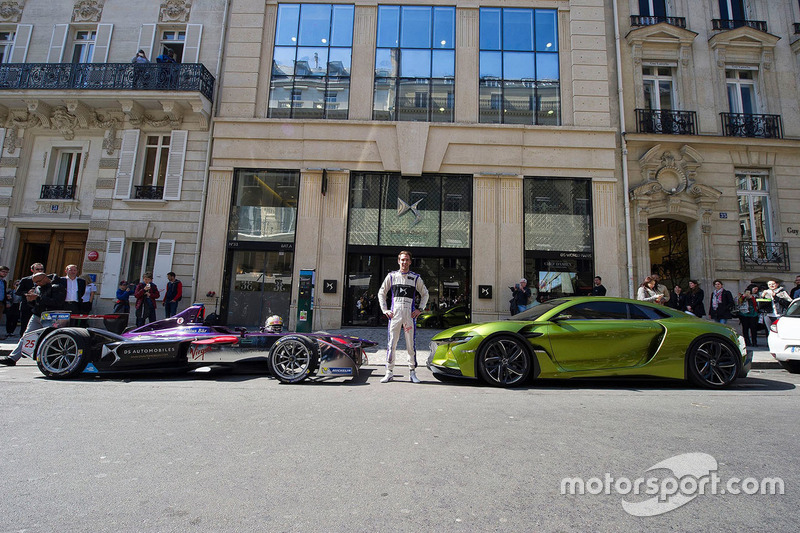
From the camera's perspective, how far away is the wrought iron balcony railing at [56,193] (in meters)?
13.9

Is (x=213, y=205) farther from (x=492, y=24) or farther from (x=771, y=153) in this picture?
(x=771, y=153)

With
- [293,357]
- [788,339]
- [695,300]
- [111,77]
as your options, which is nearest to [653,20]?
[695,300]

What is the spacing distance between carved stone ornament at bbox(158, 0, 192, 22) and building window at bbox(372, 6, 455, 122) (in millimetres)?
6813

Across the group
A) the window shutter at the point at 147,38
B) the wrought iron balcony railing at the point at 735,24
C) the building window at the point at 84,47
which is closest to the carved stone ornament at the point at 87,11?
the building window at the point at 84,47

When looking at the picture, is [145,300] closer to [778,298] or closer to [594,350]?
[594,350]

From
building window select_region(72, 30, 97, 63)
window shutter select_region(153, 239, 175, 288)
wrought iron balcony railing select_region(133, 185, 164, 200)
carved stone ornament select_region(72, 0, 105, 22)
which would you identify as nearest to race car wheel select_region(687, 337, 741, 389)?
window shutter select_region(153, 239, 175, 288)

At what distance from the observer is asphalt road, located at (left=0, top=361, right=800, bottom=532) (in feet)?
7.08

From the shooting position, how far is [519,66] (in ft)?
46.8

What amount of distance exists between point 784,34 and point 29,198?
→ 26251 mm

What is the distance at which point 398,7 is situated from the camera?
14.6 metres

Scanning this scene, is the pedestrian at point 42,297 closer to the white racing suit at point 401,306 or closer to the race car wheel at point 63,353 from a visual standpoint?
the race car wheel at point 63,353

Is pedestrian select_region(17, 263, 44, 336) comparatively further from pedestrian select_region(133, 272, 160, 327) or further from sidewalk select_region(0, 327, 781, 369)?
pedestrian select_region(133, 272, 160, 327)

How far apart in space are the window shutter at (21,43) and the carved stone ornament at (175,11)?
15.1ft

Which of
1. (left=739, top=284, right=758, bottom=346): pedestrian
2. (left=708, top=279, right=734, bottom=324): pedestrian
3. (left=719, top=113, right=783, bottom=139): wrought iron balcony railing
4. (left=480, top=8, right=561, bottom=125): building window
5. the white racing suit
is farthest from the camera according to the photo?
(left=480, top=8, right=561, bottom=125): building window
